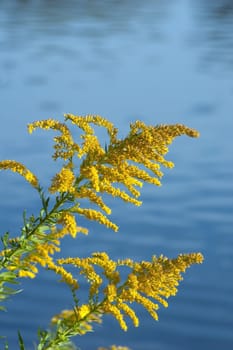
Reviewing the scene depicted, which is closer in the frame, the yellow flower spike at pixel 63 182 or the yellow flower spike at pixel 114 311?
the yellow flower spike at pixel 63 182

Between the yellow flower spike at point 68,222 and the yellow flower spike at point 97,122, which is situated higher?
the yellow flower spike at point 97,122

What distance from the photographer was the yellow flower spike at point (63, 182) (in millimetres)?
5945

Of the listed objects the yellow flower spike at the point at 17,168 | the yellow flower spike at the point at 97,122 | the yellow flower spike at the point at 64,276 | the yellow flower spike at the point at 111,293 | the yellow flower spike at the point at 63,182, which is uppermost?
the yellow flower spike at the point at 97,122

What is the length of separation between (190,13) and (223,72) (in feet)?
103

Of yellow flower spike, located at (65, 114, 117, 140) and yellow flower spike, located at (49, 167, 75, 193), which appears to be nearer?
yellow flower spike, located at (49, 167, 75, 193)

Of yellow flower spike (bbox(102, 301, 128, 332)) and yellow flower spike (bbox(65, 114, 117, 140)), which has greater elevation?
→ yellow flower spike (bbox(65, 114, 117, 140))

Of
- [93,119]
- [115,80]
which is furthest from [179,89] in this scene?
[93,119]

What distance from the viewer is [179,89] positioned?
131 ft

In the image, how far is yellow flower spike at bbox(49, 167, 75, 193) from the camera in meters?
5.95

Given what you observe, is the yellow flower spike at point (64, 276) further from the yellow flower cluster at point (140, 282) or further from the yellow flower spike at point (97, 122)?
the yellow flower spike at point (97, 122)

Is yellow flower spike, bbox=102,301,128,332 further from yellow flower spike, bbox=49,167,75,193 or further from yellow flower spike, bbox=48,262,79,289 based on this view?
yellow flower spike, bbox=49,167,75,193

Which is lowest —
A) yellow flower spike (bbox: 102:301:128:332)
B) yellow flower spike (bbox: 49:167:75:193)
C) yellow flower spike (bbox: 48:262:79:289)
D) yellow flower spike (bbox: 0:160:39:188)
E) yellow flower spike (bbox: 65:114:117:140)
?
yellow flower spike (bbox: 102:301:128:332)

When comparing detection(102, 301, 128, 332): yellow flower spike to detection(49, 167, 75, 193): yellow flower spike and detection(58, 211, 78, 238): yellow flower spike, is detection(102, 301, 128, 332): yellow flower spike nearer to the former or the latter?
detection(58, 211, 78, 238): yellow flower spike

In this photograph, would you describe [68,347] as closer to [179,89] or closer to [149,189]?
[149,189]
